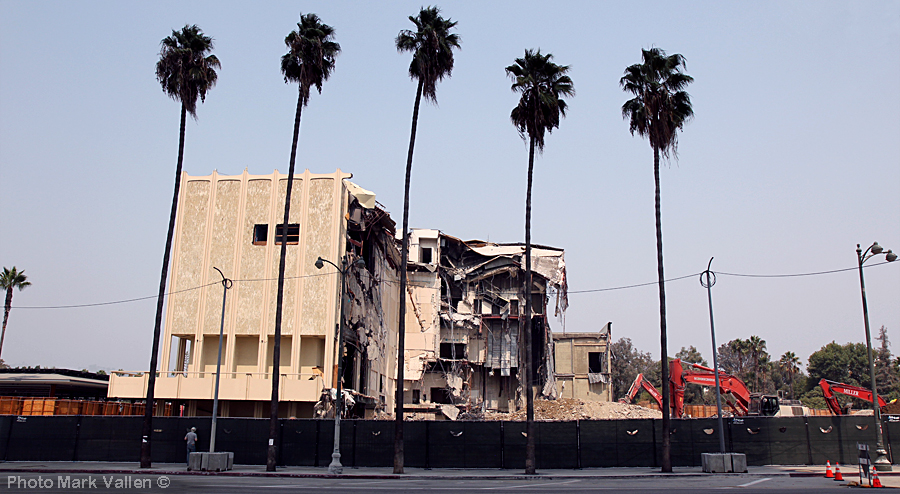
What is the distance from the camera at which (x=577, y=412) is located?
2156 inches

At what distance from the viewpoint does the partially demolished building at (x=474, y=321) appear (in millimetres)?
60156

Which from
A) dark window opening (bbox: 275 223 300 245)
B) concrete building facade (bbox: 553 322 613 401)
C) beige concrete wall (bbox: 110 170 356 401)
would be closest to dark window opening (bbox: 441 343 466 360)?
concrete building facade (bbox: 553 322 613 401)

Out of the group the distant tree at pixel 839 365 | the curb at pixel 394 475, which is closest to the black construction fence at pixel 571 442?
the curb at pixel 394 475

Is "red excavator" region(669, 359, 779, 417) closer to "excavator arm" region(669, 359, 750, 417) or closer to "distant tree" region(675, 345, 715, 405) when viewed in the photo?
"excavator arm" region(669, 359, 750, 417)

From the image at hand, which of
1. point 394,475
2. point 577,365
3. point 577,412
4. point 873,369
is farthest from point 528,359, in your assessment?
point 577,365

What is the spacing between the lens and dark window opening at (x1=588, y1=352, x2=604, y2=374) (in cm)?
6850

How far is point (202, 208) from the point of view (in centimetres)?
4662

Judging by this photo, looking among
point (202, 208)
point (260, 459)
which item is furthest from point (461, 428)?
point (202, 208)

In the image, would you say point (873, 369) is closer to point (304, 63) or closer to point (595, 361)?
point (304, 63)

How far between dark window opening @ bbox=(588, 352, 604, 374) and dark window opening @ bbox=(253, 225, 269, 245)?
36980 mm

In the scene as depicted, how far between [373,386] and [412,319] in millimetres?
10103

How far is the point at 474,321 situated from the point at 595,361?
49.3 ft

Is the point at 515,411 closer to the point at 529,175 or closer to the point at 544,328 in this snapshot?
the point at 544,328

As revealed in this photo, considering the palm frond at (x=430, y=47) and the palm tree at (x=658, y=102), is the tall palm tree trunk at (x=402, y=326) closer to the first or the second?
the palm frond at (x=430, y=47)
